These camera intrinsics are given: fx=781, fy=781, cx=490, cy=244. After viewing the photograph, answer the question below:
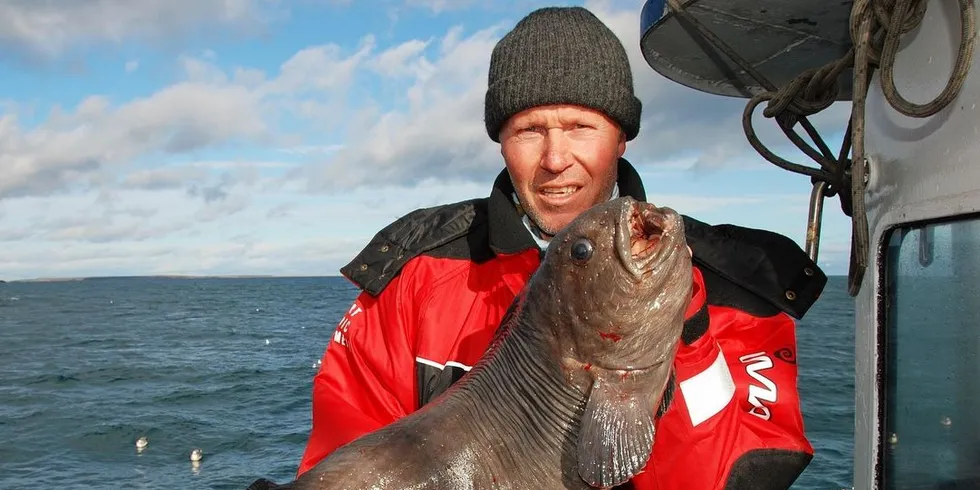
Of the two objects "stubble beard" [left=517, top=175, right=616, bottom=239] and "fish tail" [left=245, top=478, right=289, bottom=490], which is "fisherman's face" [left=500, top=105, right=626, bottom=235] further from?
"fish tail" [left=245, top=478, right=289, bottom=490]

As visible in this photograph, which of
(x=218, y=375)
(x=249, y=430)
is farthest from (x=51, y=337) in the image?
(x=249, y=430)

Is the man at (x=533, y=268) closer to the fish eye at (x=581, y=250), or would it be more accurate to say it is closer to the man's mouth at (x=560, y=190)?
the man's mouth at (x=560, y=190)

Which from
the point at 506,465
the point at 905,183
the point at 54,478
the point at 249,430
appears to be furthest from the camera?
the point at 249,430

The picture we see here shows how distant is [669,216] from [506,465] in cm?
124

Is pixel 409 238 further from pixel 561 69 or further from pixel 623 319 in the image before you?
pixel 623 319

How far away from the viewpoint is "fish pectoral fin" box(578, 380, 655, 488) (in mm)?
3133

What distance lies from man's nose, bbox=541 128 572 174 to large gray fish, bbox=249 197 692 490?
2.25ft

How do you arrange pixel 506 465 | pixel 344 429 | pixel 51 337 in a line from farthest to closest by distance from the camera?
pixel 51 337, pixel 344 429, pixel 506 465

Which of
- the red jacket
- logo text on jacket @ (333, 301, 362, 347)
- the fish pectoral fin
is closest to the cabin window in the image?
the red jacket

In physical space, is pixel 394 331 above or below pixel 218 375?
above

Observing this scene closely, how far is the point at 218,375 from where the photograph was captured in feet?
106

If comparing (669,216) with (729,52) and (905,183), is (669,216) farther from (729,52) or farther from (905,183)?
(729,52)

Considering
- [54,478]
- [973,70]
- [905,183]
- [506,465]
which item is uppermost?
[973,70]

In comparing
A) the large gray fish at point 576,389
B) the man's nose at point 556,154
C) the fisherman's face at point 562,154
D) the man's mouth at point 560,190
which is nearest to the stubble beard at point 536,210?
the fisherman's face at point 562,154
